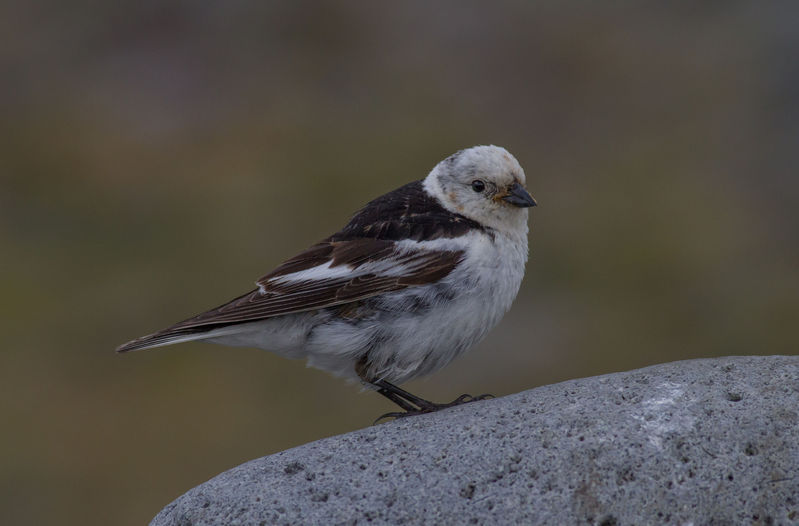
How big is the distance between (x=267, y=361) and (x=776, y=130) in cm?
682

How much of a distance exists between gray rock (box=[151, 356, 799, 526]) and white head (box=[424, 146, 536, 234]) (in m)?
1.09

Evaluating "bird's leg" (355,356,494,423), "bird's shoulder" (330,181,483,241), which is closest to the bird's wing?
"bird's shoulder" (330,181,483,241)

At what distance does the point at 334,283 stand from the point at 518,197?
3.49 feet

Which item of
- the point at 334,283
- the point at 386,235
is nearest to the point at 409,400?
the point at 334,283

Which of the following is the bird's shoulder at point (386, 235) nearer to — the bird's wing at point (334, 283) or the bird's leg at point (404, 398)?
the bird's wing at point (334, 283)

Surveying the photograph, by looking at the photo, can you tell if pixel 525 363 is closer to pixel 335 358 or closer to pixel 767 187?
pixel 767 187

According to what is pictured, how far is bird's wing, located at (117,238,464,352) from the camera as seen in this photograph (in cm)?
473

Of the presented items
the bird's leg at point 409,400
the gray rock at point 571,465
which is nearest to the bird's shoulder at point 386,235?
the bird's leg at point 409,400

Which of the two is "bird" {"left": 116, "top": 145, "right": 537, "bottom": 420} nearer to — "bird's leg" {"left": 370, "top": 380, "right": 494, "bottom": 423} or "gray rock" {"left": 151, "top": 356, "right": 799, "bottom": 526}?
"bird's leg" {"left": 370, "top": 380, "right": 494, "bottom": 423}

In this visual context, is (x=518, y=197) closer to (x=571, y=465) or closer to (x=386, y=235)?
(x=386, y=235)

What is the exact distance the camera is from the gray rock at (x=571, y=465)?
3.71 meters

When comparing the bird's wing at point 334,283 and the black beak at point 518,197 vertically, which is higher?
the black beak at point 518,197

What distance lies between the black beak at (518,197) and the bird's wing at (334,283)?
0.44 m

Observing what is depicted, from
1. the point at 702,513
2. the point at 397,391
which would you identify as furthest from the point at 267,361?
the point at 702,513
